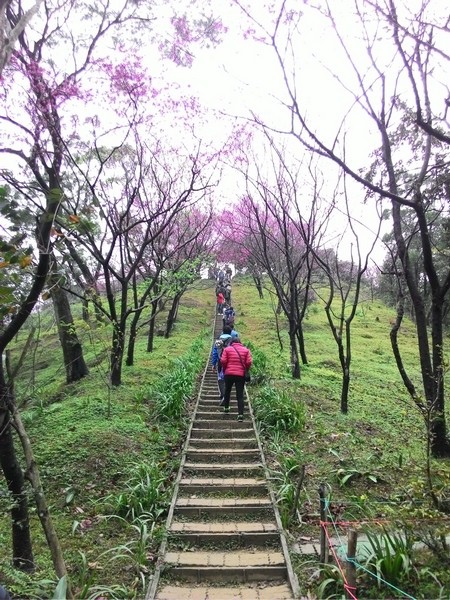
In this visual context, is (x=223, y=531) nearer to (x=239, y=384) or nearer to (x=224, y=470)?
(x=224, y=470)

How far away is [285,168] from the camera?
469 inches

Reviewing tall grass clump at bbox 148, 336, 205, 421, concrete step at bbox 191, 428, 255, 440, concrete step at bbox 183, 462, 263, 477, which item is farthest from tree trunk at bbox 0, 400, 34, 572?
tall grass clump at bbox 148, 336, 205, 421

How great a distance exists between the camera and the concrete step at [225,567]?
4.81 m

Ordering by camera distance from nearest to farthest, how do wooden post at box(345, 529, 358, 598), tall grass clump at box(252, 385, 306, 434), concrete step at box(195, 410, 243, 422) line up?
wooden post at box(345, 529, 358, 598), tall grass clump at box(252, 385, 306, 434), concrete step at box(195, 410, 243, 422)

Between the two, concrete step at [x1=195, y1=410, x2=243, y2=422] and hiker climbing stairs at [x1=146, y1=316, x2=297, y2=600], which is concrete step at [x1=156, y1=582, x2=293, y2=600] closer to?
hiker climbing stairs at [x1=146, y1=316, x2=297, y2=600]

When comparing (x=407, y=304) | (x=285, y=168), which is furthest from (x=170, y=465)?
(x=407, y=304)

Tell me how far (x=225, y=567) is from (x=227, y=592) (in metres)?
0.30

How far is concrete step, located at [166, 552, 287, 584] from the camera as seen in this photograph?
4.81m

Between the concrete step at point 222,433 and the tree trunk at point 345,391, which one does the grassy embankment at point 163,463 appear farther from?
the concrete step at point 222,433

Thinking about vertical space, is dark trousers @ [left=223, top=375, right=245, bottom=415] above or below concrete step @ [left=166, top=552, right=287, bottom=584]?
above

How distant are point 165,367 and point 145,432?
578cm

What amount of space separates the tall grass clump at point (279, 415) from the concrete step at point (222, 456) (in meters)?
0.96

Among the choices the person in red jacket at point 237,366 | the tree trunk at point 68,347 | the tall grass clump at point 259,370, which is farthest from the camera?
the tall grass clump at point 259,370

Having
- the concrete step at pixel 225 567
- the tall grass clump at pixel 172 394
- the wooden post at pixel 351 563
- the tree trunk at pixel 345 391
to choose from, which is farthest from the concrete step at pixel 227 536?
the tree trunk at pixel 345 391
